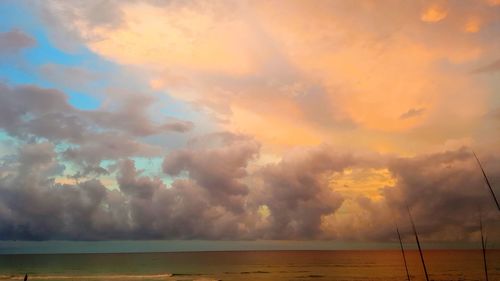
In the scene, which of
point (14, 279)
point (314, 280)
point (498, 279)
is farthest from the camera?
point (14, 279)

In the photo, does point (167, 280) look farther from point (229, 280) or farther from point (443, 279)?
point (443, 279)

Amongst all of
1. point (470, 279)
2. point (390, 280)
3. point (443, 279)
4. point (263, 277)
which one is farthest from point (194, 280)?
point (470, 279)

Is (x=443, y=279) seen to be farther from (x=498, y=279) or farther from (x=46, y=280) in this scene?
(x=46, y=280)

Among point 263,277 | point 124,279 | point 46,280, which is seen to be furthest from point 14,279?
point 263,277

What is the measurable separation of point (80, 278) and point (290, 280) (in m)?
51.7

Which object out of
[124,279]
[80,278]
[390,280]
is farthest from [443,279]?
[80,278]

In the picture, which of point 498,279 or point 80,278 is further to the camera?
point 80,278

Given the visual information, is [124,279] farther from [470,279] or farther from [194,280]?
[470,279]

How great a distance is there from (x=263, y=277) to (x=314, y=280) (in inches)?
582

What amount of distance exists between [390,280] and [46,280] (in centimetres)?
7658

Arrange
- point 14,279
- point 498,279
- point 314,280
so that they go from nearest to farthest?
point 498,279, point 314,280, point 14,279

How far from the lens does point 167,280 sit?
9050 centimetres

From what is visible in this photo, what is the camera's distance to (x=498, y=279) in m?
79.6

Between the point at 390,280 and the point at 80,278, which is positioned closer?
the point at 390,280
